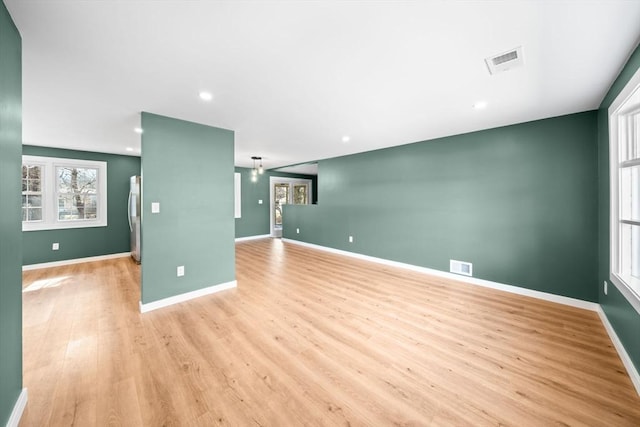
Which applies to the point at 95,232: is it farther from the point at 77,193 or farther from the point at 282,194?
the point at 282,194

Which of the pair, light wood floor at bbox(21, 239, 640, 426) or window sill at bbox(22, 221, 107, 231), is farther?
window sill at bbox(22, 221, 107, 231)

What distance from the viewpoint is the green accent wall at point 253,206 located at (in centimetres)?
782

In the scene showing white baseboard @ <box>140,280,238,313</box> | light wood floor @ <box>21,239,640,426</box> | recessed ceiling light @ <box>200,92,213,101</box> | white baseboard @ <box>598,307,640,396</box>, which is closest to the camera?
light wood floor @ <box>21,239,640,426</box>

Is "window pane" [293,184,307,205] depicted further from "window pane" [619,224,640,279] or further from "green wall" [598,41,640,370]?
"window pane" [619,224,640,279]

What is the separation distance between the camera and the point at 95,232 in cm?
531

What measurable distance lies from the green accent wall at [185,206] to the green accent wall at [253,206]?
416 cm

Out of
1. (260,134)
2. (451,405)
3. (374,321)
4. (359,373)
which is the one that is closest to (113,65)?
(260,134)

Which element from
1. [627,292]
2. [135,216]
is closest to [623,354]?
[627,292]

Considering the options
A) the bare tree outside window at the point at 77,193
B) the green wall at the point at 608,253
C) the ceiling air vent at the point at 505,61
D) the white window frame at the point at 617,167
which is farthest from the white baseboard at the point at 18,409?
the bare tree outside window at the point at 77,193

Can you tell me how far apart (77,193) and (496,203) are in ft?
25.8

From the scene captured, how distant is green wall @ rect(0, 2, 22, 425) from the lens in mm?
1299

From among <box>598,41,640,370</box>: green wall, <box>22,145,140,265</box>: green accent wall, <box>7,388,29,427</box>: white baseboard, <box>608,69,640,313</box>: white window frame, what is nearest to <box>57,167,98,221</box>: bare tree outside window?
<box>22,145,140,265</box>: green accent wall

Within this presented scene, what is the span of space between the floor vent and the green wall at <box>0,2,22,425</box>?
15.8 feet

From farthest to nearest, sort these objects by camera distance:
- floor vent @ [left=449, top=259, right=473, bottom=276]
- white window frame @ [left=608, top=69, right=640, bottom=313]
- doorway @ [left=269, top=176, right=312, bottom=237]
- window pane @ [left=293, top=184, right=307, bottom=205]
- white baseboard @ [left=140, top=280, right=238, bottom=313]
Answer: window pane @ [left=293, top=184, right=307, bottom=205], doorway @ [left=269, top=176, right=312, bottom=237], floor vent @ [left=449, top=259, right=473, bottom=276], white baseboard @ [left=140, top=280, right=238, bottom=313], white window frame @ [left=608, top=69, right=640, bottom=313]
